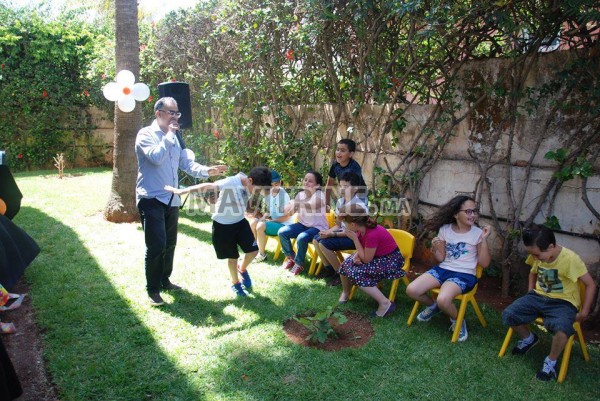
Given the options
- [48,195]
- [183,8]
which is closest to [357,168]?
[183,8]

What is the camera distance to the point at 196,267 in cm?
516

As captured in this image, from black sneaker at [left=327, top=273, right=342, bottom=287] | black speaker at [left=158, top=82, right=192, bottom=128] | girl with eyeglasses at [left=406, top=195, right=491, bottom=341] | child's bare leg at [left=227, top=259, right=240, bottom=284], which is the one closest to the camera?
girl with eyeglasses at [left=406, top=195, right=491, bottom=341]

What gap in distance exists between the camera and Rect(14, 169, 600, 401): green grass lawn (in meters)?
2.94

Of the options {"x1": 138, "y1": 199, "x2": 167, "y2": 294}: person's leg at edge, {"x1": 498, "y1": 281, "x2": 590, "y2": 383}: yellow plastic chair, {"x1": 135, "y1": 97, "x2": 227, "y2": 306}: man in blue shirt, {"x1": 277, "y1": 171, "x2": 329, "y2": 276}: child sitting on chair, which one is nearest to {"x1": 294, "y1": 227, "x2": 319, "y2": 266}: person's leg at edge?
{"x1": 277, "y1": 171, "x2": 329, "y2": 276}: child sitting on chair

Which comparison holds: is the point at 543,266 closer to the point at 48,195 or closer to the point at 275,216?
the point at 275,216

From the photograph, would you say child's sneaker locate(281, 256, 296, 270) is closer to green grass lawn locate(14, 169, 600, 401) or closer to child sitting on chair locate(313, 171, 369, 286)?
green grass lawn locate(14, 169, 600, 401)

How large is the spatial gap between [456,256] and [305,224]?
73.5 inches

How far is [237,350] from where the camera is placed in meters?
3.41

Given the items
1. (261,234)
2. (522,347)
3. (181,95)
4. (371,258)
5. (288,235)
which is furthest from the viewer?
(181,95)

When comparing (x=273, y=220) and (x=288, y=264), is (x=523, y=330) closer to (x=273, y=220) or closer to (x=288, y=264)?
(x=288, y=264)

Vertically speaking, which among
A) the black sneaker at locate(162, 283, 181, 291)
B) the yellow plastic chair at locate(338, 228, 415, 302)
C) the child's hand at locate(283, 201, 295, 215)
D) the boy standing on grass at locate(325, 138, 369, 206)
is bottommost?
the black sneaker at locate(162, 283, 181, 291)

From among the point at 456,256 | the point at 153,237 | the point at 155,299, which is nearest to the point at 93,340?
the point at 155,299

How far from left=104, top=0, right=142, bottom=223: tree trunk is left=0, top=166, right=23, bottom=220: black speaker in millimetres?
2417

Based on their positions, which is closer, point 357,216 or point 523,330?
point 523,330
